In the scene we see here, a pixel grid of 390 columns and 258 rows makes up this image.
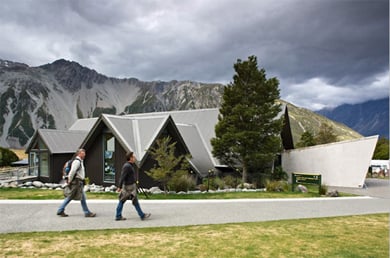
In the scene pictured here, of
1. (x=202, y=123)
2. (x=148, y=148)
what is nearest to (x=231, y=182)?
(x=148, y=148)

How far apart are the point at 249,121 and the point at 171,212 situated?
42.8ft

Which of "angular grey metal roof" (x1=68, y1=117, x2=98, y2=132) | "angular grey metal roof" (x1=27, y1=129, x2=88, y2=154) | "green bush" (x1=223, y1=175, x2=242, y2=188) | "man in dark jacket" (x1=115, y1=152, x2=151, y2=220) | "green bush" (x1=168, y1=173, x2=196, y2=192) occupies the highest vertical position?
"angular grey metal roof" (x1=68, y1=117, x2=98, y2=132)

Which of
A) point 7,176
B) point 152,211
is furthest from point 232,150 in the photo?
point 7,176

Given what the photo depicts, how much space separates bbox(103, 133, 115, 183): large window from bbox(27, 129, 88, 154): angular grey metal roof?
231 inches

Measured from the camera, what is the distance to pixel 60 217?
932cm

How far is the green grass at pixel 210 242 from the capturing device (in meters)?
6.07

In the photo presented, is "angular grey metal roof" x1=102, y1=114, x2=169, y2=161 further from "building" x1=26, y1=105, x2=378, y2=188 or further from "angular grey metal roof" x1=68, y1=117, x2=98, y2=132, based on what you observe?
"angular grey metal roof" x1=68, y1=117, x2=98, y2=132

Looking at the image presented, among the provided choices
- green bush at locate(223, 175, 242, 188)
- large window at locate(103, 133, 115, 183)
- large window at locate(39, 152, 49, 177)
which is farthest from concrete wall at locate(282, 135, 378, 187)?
large window at locate(39, 152, 49, 177)

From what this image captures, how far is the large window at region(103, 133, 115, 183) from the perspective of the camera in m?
20.7

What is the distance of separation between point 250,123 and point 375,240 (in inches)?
590

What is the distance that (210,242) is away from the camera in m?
6.82

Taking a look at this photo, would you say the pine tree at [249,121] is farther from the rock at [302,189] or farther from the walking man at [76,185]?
the walking man at [76,185]

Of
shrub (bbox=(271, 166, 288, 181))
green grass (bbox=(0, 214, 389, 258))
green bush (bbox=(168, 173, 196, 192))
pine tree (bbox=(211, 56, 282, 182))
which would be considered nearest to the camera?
green grass (bbox=(0, 214, 389, 258))

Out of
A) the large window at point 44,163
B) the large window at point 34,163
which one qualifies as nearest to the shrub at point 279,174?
the large window at point 44,163
